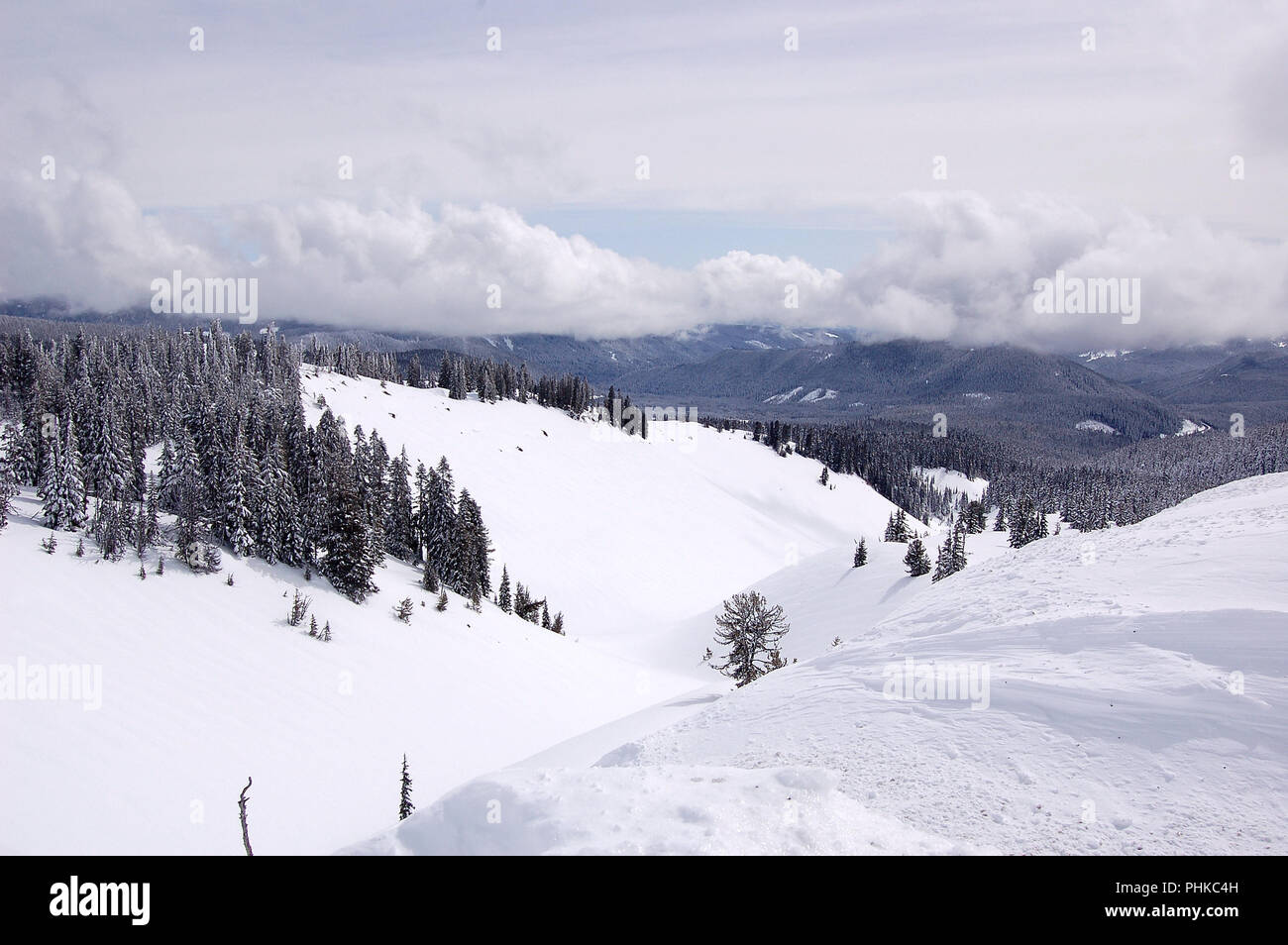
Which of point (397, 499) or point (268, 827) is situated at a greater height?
point (397, 499)

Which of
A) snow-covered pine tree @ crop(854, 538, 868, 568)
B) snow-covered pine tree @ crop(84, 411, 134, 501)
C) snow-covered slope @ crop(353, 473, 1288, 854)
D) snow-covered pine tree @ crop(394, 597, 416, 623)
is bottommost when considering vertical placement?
snow-covered pine tree @ crop(854, 538, 868, 568)

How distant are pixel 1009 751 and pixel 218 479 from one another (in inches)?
1837

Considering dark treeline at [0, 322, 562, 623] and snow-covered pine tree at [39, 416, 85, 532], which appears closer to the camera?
snow-covered pine tree at [39, 416, 85, 532]

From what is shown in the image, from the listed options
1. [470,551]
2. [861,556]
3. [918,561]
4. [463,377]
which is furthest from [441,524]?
→ [463,377]

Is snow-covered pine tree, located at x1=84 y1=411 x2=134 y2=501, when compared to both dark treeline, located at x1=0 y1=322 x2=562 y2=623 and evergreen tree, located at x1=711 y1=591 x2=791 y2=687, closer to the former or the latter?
dark treeline, located at x1=0 y1=322 x2=562 y2=623

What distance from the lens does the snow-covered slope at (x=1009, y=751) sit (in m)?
8.02

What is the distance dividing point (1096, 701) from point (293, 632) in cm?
3501

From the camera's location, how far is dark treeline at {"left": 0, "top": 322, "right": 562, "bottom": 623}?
3588cm

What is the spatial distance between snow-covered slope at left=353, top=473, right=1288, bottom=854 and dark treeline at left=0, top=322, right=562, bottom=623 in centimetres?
3358

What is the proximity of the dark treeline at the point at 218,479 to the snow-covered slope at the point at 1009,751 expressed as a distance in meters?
33.6

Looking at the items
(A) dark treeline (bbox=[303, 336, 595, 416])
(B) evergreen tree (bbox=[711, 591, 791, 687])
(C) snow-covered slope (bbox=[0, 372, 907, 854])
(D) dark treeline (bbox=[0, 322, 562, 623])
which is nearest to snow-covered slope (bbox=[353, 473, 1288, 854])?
(C) snow-covered slope (bbox=[0, 372, 907, 854])
